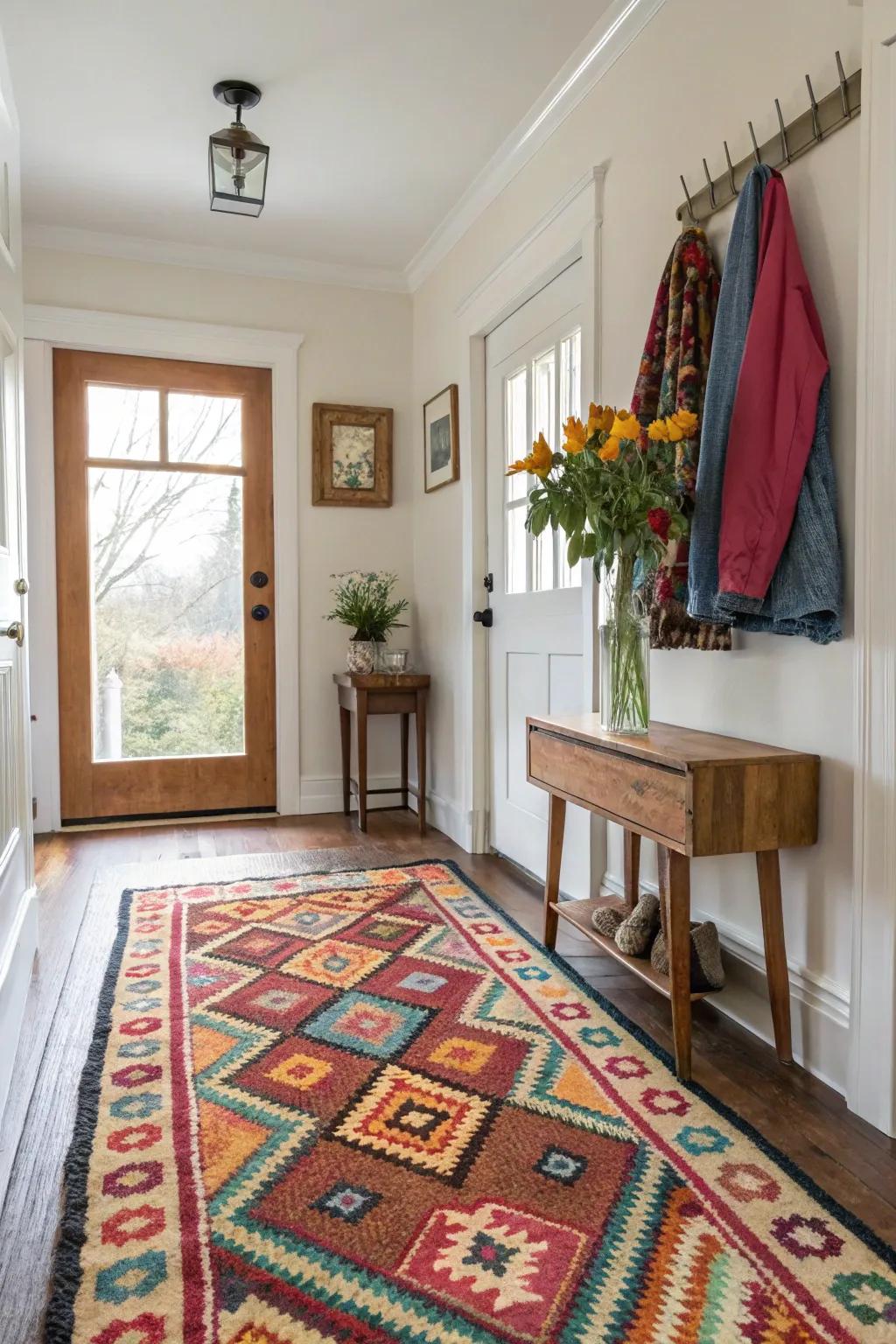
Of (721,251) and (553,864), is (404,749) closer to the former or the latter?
(553,864)

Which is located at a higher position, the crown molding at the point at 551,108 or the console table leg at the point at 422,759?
the crown molding at the point at 551,108

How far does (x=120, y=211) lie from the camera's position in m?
Answer: 3.41

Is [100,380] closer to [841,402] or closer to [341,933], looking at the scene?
[341,933]

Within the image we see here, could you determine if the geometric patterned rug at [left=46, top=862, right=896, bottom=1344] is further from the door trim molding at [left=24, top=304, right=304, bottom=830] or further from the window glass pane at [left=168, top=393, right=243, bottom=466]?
the window glass pane at [left=168, top=393, right=243, bottom=466]

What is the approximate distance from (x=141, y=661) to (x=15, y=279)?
1897mm

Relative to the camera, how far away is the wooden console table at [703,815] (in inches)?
62.1

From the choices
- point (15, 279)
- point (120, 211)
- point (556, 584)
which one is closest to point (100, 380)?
point (120, 211)

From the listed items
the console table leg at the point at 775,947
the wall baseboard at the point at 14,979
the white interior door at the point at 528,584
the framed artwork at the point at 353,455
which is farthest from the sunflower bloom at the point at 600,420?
the framed artwork at the point at 353,455

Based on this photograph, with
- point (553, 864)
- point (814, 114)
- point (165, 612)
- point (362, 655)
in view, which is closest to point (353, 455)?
point (362, 655)

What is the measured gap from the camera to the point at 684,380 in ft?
5.99

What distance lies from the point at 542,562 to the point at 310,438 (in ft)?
5.25

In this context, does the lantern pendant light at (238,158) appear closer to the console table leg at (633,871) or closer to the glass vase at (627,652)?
the glass vase at (627,652)

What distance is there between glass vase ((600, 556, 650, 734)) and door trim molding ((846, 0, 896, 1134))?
47 cm

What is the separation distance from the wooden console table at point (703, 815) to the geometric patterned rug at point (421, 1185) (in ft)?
0.73
